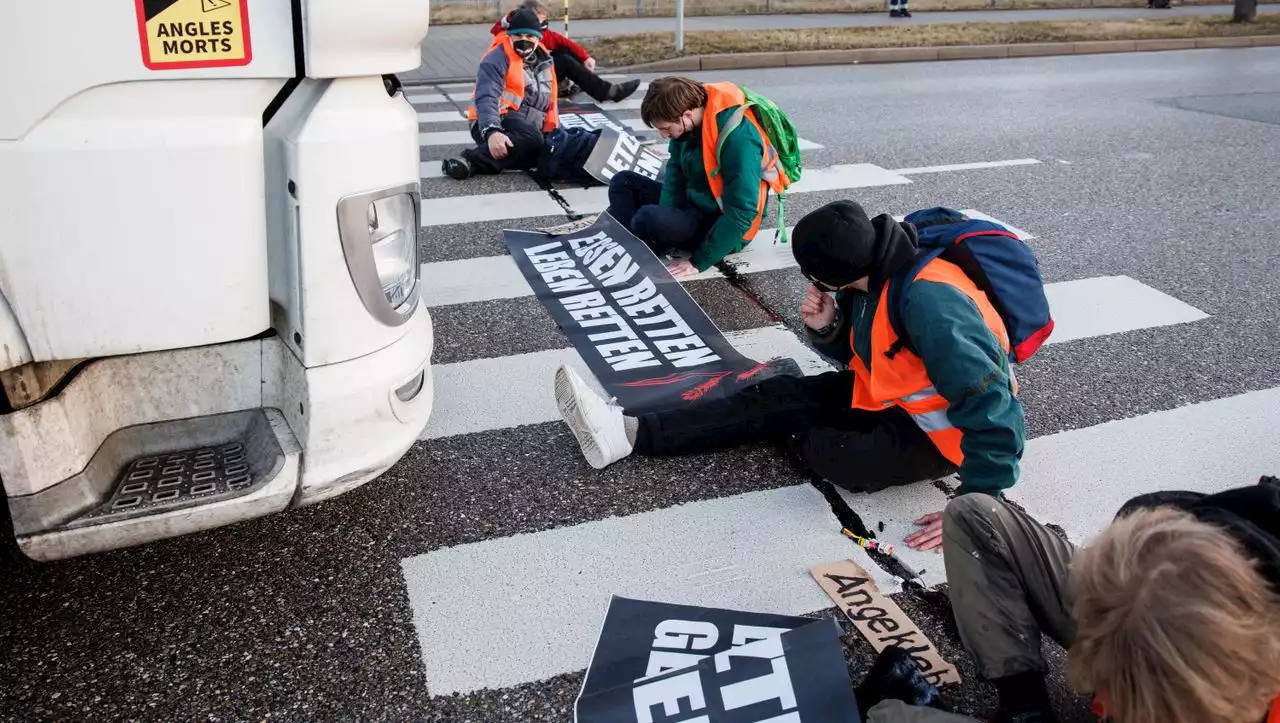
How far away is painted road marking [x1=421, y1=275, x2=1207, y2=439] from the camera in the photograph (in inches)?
147

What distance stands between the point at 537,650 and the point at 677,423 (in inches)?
41.8

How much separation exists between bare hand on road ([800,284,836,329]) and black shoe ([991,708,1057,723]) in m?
1.51

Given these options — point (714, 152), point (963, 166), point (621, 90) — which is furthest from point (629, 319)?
point (621, 90)

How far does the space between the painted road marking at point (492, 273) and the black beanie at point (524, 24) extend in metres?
2.52

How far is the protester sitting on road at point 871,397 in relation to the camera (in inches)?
106

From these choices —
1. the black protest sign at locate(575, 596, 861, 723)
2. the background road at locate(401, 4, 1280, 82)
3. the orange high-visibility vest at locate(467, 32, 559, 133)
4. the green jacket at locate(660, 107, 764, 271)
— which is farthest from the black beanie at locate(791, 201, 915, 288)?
the background road at locate(401, 4, 1280, 82)

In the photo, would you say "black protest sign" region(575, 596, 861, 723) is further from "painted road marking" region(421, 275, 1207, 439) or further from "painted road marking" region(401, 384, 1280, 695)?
"painted road marking" region(421, 275, 1207, 439)

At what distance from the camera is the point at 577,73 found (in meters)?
9.45

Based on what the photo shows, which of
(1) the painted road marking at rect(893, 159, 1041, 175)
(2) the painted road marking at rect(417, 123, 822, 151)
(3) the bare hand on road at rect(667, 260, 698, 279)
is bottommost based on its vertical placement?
(3) the bare hand on road at rect(667, 260, 698, 279)

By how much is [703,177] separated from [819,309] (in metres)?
1.92

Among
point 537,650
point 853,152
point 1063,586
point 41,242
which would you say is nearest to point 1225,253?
point 853,152

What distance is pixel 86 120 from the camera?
202 centimetres

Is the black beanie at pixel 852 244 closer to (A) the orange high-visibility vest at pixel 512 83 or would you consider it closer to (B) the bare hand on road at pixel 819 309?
(B) the bare hand on road at pixel 819 309

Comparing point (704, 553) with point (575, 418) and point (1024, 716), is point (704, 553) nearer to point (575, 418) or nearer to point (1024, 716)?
point (575, 418)
